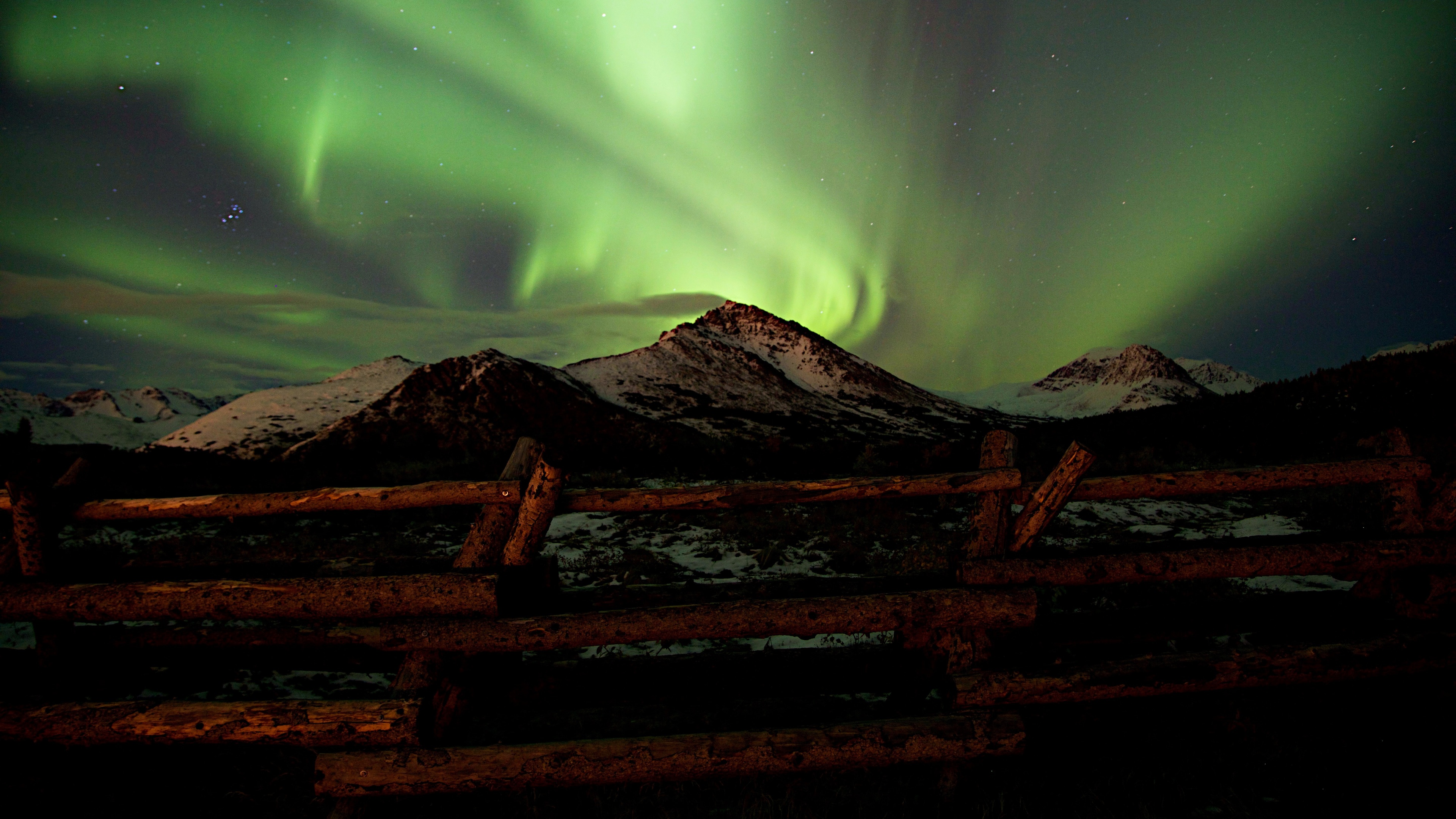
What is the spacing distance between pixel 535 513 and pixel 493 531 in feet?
0.93

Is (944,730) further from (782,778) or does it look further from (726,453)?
(726,453)

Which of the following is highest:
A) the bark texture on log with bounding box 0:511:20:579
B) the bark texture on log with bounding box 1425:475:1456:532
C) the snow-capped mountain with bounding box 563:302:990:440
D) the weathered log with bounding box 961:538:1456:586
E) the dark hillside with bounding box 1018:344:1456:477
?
the snow-capped mountain with bounding box 563:302:990:440

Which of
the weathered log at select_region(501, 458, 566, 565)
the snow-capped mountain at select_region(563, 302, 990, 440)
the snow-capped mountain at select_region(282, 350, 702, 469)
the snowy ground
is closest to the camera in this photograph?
the weathered log at select_region(501, 458, 566, 565)

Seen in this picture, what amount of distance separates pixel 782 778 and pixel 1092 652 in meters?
2.35

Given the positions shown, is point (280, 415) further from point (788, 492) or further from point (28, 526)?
point (788, 492)

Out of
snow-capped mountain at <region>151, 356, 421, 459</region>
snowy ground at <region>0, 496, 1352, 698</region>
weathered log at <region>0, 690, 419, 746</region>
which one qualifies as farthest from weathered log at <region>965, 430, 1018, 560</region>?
snow-capped mountain at <region>151, 356, 421, 459</region>

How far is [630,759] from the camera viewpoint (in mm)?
2898

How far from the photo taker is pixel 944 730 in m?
2.98

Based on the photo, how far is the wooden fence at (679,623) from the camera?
2.94 metres

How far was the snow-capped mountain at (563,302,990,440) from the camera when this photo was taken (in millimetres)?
51031

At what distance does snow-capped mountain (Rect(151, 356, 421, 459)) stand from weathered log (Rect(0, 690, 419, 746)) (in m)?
31.0

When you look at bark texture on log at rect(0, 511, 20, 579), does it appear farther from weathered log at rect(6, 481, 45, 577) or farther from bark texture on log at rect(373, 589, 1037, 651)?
bark texture on log at rect(373, 589, 1037, 651)

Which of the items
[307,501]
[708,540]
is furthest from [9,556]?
[708,540]

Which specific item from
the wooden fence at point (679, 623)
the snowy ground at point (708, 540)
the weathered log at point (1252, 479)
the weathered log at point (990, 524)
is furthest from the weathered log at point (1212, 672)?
the snowy ground at point (708, 540)
